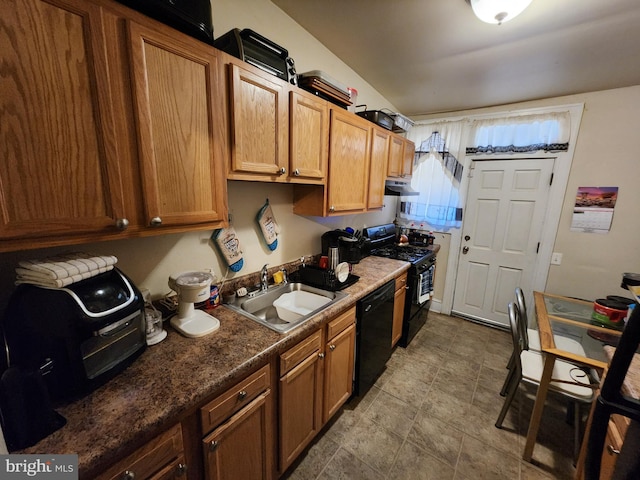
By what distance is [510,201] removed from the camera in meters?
2.89

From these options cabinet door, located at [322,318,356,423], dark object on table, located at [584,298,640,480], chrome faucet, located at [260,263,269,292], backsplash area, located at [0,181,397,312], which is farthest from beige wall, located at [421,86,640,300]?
A: chrome faucet, located at [260,263,269,292]

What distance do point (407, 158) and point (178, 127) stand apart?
8.32ft

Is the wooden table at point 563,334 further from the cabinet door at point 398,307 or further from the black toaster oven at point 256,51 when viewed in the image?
the black toaster oven at point 256,51

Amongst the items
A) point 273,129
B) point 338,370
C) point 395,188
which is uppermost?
point 273,129

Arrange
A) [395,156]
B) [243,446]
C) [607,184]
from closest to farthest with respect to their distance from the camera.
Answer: [243,446] < [607,184] < [395,156]

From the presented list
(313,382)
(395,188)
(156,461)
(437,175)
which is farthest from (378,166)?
(156,461)

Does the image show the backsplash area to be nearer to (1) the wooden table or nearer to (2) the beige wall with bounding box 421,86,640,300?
(1) the wooden table

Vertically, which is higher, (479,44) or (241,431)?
(479,44)

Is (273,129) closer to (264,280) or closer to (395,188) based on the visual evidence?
(264,280)

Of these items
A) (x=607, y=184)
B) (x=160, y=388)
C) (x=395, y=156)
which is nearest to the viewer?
(x=160, y=388)

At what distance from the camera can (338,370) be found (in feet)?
5.39

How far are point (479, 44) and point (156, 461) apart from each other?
2.81 meters

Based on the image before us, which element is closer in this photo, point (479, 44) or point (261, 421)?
point (261, 421)

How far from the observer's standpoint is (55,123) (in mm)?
698
